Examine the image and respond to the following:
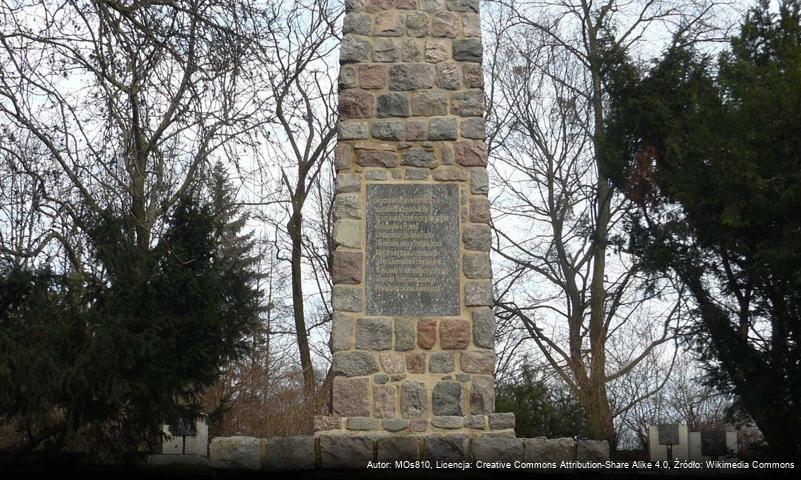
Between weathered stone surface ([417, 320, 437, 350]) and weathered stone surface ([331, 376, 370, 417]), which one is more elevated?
weathered stone surface ([417, 320, 437, 350])

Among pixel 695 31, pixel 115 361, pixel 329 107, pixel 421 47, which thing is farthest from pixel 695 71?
pixel 115 361

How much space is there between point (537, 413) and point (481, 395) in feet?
18.1

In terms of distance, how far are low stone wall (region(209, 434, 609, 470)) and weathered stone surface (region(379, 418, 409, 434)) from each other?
16 centimetres

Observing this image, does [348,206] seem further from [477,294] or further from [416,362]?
[416,362]

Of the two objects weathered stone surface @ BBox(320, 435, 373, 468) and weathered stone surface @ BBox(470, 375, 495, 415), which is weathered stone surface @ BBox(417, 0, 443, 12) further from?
weathered stone surface @ BBox(320, 435, 373, 468)

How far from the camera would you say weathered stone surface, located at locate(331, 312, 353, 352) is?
8.02 meters

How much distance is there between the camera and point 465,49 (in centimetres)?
847

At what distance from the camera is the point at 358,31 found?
8.45m

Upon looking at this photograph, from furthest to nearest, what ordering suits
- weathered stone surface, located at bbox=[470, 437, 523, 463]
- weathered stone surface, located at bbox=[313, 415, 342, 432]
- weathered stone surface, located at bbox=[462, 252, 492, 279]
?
weathered stone surface, located at bbox=[462, 252, 492, 279]
weathered stone surface, located at bbox=[313, 415, 342, 432]
weathered stone surface, located at bbox=[470, 437, 523, 463]

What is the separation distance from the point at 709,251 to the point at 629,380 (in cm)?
703

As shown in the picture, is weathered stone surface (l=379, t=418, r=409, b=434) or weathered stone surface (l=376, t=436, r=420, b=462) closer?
weathered stone surface (l=376, t=436, r=420, b=462)

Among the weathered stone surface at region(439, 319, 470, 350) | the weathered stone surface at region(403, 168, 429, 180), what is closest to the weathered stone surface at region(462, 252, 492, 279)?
the weathered stone surface at region(439, 319, 470, 350)

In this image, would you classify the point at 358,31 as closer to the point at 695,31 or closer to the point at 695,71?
the point at 695,71

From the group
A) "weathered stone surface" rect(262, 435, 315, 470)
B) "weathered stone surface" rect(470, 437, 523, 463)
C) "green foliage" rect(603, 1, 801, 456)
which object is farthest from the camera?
"green foliage" rect(603, 1, 801, 456)
